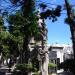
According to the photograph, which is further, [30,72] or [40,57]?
[40,57]

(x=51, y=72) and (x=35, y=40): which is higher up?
(x=35, y=40)

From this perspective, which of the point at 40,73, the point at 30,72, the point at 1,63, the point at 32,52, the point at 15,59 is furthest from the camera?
the point at 1,63

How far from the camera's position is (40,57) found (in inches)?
1738

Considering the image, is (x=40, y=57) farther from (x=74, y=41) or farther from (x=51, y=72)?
(x=74, y=41)

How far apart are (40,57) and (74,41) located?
26.4 meters

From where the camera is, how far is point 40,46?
44.5 m

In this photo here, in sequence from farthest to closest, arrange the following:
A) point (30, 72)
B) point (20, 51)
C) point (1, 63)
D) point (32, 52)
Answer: point (1, 63), point (20, 51), point (32, 52), point (30, 72)

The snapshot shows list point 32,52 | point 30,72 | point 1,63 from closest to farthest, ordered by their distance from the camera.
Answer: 1. point 30,72
2. point 32,52
3. point 1,63

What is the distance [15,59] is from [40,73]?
13863 millimetres

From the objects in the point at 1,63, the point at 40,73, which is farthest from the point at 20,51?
the point at 1,63

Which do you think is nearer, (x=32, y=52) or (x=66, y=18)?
(x=66, y=18)

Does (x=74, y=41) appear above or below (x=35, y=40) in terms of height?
below

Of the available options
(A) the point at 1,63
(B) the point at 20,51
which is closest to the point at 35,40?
(B) the point at 20,51

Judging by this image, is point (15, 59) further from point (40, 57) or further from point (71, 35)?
point (71, 35)
